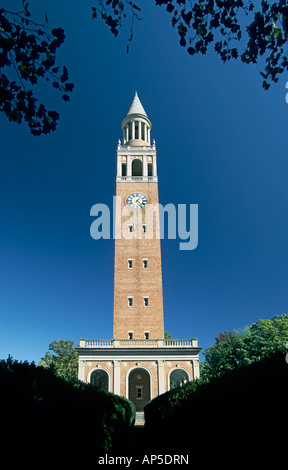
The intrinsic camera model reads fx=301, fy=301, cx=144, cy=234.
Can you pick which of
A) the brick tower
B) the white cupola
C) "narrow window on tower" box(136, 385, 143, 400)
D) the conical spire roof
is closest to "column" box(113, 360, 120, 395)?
the brick tower

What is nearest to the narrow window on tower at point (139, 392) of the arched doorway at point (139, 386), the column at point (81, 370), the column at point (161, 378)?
the arched doorway at point (139, 386)

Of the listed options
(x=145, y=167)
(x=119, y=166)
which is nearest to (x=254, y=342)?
(x=145, y=167)

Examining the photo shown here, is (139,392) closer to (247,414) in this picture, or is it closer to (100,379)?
(100,379)

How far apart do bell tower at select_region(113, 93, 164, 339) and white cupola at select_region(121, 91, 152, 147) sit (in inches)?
39.2

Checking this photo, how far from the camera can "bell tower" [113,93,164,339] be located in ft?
124

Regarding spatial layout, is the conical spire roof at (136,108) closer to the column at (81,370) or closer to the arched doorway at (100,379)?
the column at (81,370)

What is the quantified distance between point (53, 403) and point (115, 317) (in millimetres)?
31754

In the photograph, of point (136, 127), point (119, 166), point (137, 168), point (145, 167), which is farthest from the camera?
point (136, 127)

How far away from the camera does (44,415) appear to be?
20.5 feet

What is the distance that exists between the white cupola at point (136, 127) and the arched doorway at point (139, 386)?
1393 inches

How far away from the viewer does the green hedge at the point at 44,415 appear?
5277 mm

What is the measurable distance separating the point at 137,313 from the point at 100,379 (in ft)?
32.9

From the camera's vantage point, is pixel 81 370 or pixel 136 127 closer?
pixel 81 370
